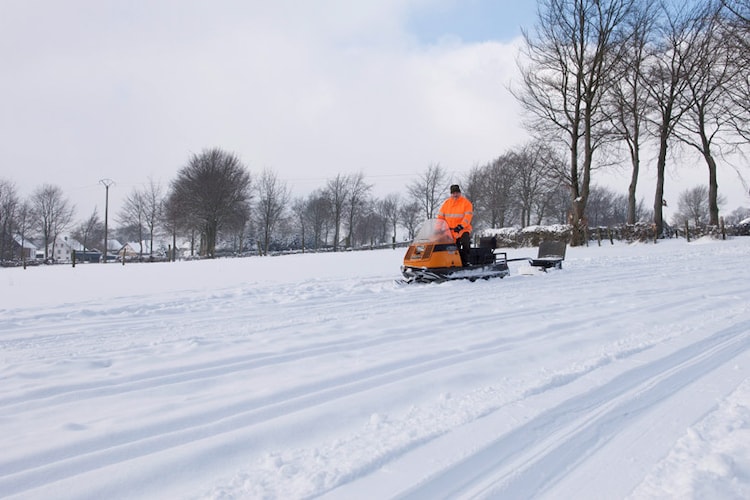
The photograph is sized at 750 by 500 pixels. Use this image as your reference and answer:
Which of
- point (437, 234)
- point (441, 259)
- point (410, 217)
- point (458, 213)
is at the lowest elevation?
point (441, 259)

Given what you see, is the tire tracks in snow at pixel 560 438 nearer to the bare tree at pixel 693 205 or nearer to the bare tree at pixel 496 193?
the bare tree at pixel 496 193

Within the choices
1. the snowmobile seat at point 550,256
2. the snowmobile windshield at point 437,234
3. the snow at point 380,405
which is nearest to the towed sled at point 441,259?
the snowmobile windshield at point 437,234

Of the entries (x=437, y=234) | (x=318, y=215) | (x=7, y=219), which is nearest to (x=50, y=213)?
(x=7, y=219)

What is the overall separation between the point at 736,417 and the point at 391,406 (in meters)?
1.94

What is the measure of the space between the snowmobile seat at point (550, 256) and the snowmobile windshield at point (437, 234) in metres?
3.39

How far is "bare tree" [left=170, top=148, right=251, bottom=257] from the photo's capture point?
4028cm

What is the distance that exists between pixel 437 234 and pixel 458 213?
27.2 inches

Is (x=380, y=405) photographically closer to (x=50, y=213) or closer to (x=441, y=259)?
(x=441, y=259)

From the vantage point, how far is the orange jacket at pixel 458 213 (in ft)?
30.7

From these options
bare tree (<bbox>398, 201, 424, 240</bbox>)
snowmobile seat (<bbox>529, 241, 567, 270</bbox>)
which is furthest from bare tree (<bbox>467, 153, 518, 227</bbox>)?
snowmobile seat (<bbox>529, 241, 567, 270</bbox>)

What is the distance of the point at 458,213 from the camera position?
938 cm

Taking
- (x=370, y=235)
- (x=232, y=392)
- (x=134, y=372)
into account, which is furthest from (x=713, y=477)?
(x=370, y=235)

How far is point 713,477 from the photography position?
1913 millimetres

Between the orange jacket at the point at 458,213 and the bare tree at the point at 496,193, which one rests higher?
the bare tree at the point at 496,193
